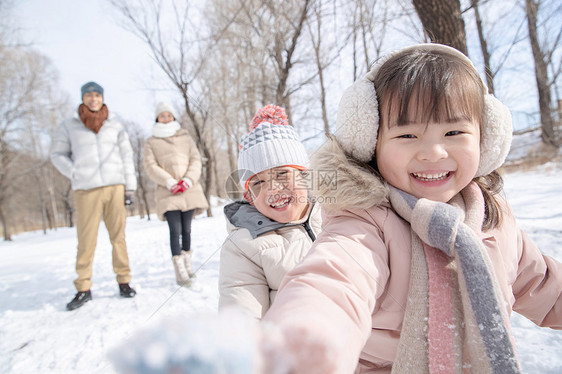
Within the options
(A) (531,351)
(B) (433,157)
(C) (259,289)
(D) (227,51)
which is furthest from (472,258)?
(D) (227,51)

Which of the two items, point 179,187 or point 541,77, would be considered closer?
point 179,187

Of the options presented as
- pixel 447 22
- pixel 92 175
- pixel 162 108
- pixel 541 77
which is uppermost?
pixel 541 77

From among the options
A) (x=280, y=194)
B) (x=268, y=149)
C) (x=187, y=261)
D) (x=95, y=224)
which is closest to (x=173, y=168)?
(x=95, y=224)

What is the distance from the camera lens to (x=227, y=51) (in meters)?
8.51

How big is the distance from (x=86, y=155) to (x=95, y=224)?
69cm

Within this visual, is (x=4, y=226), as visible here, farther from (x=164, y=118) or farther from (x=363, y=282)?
(x=363, y=282)

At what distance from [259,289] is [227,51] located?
866 centimetres

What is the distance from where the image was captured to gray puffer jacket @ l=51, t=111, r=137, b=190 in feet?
9.07

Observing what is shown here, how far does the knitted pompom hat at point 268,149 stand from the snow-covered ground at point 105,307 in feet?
1.70

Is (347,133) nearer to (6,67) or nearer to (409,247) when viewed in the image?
(409,247)

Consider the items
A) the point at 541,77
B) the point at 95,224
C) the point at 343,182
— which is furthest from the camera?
the point at 541,77

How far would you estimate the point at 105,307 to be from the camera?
261 cm

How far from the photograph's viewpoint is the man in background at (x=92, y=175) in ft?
9.03

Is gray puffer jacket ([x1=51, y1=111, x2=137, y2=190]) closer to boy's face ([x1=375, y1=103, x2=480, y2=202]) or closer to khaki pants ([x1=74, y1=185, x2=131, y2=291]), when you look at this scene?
khaki pants ([x1=74, y1=185, x2=131, y2=291])
